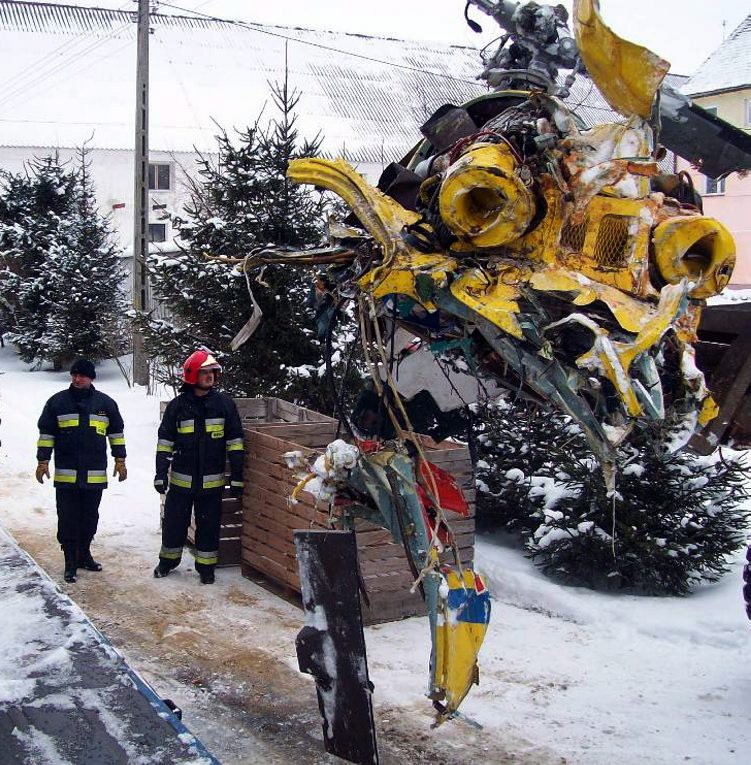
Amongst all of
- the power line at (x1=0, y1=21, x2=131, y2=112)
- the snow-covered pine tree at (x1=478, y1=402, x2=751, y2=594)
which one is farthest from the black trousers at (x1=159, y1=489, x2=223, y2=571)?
the power line at (x1=0, y1=21, x2=131, y2=112)

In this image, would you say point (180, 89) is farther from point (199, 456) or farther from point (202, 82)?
point (199, 456)

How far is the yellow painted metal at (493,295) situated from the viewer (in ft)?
13.4

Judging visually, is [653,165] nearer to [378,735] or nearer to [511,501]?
[378,735]

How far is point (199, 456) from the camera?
8305 mm

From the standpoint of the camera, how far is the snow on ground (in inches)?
223

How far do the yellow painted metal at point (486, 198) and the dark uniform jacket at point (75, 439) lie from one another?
5153mm

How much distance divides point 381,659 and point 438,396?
2.18 meters

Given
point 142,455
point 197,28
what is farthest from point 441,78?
point 142,455

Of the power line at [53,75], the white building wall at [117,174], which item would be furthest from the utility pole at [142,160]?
the power line at [53,75]

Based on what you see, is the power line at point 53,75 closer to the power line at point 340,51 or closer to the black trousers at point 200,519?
the power line at point 340,51

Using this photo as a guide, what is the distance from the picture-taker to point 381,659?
6.76 m

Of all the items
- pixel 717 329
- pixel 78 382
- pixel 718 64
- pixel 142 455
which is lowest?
pixel 142 455

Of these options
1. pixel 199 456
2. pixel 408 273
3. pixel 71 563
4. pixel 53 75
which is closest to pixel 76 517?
pixel 71 563

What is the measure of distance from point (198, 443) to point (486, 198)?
4.69m
